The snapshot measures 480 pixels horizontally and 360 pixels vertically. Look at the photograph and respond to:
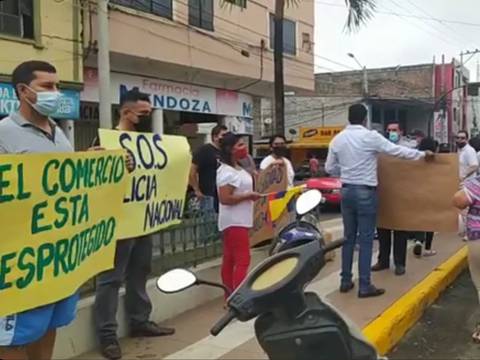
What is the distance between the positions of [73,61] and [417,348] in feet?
35.5

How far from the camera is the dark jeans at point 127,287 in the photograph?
4496 mm

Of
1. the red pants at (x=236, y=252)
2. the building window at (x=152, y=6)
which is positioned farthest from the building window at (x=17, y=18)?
the red pants at (x=236, y=252)

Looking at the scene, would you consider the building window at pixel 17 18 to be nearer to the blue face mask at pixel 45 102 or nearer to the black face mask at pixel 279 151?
the black face mask at pixel 279 151

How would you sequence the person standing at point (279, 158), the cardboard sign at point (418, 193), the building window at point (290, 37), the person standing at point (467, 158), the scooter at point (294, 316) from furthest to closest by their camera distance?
the building window at point (290, 37) → the person standing at point (467, 158) → the person standing at point (279, 158) → the cardboard sign at point (418, 193) → the scooter at point (294, 316)

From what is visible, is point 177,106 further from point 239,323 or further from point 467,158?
point 239,323

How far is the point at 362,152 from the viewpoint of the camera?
5953 mm

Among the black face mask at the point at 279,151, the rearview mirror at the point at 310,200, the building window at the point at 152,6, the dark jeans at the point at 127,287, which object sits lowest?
the dark jeans at the point at 127,287

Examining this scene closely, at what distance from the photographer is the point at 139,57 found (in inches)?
589

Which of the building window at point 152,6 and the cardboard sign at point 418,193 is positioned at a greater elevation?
the building window at point 152,6

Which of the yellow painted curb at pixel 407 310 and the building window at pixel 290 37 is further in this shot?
Result: the building window at pixel 290 37

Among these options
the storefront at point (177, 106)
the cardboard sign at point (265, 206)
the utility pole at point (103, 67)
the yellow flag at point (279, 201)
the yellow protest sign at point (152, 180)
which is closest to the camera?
the yellow protest sign at point (152, 180)

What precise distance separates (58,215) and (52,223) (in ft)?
0.19

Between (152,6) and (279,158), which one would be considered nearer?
(279,158)

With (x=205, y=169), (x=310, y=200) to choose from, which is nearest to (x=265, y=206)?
(x=205, y=169)
